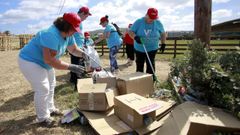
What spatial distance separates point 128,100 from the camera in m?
3.51

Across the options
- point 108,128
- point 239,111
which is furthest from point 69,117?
point 239,111

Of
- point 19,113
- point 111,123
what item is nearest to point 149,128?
point 111,123

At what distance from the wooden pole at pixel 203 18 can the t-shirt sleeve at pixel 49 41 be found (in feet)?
8.05

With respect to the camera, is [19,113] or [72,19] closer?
[72,19]

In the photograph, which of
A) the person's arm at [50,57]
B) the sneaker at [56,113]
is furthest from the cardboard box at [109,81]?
the person's arm at [50,57]

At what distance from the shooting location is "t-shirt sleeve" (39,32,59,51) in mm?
3354

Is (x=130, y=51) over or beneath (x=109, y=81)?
over

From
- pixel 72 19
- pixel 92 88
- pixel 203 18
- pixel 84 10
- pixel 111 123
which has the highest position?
pixel 84 10

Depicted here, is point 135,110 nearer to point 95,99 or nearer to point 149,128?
point 149,128

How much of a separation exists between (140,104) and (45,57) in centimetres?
134

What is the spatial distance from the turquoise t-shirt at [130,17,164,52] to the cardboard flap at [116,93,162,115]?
7.02ft

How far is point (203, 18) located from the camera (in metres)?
4.49

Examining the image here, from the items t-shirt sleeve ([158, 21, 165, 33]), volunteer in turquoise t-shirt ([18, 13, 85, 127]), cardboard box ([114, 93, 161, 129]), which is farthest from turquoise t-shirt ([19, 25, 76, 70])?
t-shirt sleeve ([158, 21, 165, 33])

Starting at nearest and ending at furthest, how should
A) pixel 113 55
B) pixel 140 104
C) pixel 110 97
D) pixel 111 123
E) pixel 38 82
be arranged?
pixel 140 104 → pixel 111 123 → pixel 38 82 → pixel 110 97 → pixel 113 55
